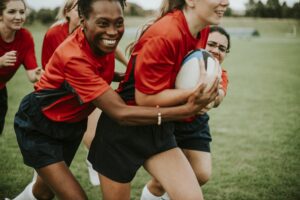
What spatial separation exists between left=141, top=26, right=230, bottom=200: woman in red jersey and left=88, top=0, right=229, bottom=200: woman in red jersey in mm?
769

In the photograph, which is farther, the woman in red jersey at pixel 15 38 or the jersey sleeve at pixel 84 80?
the woman in red jersey at pixel 15 38

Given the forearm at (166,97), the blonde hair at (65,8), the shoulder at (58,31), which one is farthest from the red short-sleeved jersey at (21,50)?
the forearm at (166,97)

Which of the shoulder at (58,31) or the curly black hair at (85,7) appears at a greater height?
the curly black hair at (85,7)

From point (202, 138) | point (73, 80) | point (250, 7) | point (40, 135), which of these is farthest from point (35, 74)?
point (250, 7)

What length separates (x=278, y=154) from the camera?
6523 mm

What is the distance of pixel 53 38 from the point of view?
482 cm

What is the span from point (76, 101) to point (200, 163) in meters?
1.44

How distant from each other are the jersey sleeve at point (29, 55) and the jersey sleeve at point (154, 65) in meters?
2.51

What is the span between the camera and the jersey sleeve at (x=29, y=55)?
16.6 ft

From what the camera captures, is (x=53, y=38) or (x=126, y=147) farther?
(x=53, y=38)

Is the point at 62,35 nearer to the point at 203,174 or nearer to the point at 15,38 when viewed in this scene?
the point at 15,38

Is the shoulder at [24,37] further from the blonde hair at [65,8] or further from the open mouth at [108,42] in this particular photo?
the open mouth at [108,42]

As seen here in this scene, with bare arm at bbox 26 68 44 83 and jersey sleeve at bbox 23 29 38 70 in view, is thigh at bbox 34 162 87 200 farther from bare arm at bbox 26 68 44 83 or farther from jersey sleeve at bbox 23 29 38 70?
jersey sleeve at bbox 23 29 38 70

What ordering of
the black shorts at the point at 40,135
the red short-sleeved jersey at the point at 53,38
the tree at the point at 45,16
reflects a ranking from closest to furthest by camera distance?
the black shorts at the point at 40,135
the red short-sleeved jersey at the point at 53,38
the tree at the point at 45,16
